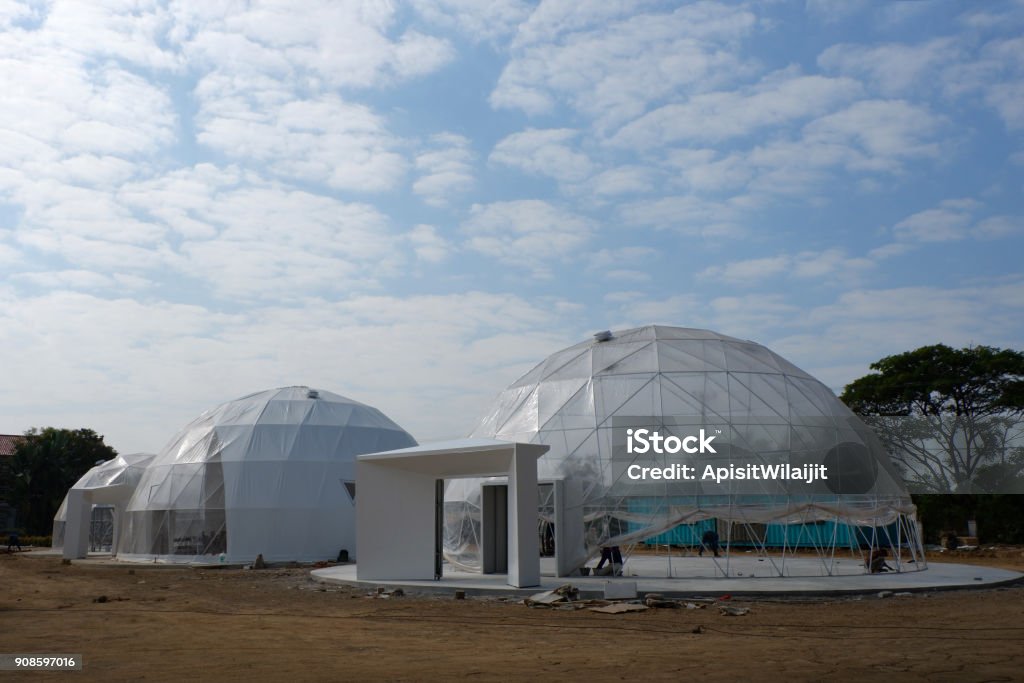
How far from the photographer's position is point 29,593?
19875 millimetres

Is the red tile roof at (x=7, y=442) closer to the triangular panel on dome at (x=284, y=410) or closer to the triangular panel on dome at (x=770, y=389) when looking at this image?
the triangular panel on dome at (x=284, y=410)

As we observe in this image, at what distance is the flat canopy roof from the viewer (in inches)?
→ 727

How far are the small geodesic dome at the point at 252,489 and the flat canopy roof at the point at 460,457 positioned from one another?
12722mm

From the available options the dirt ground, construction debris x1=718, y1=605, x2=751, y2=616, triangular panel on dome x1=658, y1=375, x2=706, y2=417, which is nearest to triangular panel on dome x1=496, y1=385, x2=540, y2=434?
triangular panel on dome x1=658, y1=375, x2=706, y2=417

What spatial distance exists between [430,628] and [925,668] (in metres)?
7.06

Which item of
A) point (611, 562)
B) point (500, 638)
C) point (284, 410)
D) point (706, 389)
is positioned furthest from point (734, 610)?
point (284, 410)

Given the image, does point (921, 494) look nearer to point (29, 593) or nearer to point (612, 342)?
point (612, 342)

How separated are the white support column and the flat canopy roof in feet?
1.14

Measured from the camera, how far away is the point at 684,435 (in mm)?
21047

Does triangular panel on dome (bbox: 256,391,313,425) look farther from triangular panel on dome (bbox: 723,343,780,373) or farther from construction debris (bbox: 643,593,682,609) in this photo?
construction debris (bbox: 643,593,682,609)

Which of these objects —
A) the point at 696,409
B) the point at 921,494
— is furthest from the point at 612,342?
the point at 921,494

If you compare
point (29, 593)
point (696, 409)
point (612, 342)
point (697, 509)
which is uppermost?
point (612, 342)

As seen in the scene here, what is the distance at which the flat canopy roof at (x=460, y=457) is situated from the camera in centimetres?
1845

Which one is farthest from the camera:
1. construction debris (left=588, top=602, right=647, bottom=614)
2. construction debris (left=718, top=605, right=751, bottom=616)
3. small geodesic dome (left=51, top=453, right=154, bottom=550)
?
small geodesic dome (left=51, top=453, right=154, bottom=550)
